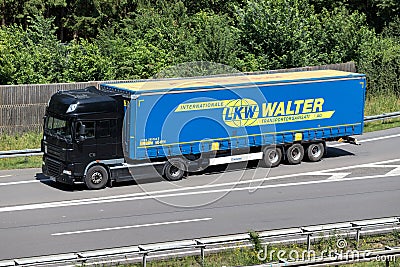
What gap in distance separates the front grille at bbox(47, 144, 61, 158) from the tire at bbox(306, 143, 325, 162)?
30.1ft

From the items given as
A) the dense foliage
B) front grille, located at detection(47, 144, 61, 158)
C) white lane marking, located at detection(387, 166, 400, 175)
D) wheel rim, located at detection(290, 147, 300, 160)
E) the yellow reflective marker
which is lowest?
white lane marking, located at detection(387, 166, 400, 175)

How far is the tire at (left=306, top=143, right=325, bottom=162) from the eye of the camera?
95.3 ft

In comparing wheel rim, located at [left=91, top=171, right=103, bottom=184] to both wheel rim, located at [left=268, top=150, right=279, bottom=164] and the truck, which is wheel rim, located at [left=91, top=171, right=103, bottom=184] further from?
wheel rim, located at [left=268, top=150, right=279, bottom=164]

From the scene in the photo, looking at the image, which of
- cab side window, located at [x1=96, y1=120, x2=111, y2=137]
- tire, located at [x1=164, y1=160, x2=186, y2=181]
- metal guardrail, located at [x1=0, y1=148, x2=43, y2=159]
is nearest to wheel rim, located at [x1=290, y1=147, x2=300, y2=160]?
tire, located at [x1=164, y1=160, x2=186, y2=181]

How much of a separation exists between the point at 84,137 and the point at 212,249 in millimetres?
9267

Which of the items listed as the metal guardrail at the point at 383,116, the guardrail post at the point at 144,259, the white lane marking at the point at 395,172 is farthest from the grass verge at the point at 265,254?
the metal guardrail at the point at 383,116

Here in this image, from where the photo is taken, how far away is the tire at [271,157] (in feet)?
91.7

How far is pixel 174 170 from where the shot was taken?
1037 inches

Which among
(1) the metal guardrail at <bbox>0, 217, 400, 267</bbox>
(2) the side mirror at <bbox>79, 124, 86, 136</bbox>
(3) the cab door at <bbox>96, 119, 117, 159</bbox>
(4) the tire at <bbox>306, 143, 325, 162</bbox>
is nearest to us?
(1) the metal guardrail at <bbox>0, 217, 400, 267</bbox>

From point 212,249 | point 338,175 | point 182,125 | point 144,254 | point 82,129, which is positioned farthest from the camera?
point 338,175

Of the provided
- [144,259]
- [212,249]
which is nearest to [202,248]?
[212,249]

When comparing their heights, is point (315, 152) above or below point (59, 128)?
below

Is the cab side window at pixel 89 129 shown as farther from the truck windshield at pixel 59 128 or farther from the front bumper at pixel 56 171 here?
the front bumper at pixel 56 171

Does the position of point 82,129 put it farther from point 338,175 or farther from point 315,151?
point 315,151
